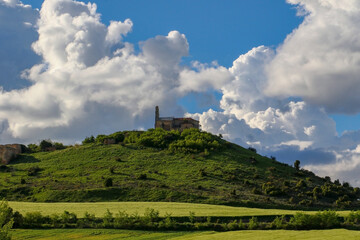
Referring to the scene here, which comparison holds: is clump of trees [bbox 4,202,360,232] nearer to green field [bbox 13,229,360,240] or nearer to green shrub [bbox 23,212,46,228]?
green shrub [bbox 23,212,46,228]

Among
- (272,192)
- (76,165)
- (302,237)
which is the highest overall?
(76,165)

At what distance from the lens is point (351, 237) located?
4700 centimetres

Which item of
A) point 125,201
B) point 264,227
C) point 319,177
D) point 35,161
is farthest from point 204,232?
point 35,161

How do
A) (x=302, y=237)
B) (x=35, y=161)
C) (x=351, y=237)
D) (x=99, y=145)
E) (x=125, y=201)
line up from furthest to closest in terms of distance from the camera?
(x=99, y=145)
(x=35, y=161)
(x=125, y=201)
(x=302, y=237)
(x=351, y=237)

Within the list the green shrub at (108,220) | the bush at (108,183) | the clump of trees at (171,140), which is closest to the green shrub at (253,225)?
the green shrub at (108,220)

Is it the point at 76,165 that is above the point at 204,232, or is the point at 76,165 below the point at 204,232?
above

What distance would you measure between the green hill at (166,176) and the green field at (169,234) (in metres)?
28.4

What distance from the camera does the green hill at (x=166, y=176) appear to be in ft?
306

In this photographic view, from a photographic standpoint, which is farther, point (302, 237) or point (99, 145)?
point (99, 145)

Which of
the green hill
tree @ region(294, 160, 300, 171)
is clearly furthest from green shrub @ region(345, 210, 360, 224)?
tree @ region(294, 160, 300, 171)

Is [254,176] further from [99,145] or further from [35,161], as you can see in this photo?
[35,161]

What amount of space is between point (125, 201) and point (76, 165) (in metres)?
37.6

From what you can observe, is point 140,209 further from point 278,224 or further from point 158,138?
point 158,138

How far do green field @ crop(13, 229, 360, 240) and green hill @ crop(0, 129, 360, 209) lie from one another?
28.4 metres
